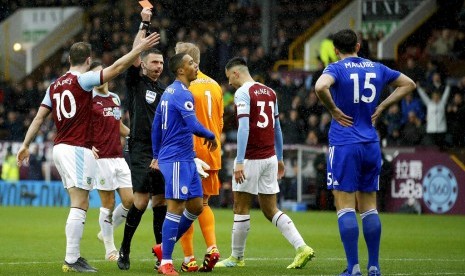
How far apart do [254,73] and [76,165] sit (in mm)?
17170

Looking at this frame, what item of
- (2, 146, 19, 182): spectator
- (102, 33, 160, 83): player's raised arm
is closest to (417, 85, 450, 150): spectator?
(2, 146, 19, 182): spectator

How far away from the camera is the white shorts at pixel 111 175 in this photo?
1277 cm

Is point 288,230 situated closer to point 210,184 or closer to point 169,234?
point 210,184

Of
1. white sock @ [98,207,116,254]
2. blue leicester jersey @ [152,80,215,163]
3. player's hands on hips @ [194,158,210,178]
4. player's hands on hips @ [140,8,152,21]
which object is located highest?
player's hands on hips @ [140,8,152,21]

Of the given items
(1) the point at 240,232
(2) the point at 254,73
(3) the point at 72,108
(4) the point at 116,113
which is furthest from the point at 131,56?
(2) the point at 254,73

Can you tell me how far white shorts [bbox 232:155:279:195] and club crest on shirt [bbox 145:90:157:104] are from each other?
121 cm

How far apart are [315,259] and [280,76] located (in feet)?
51.9

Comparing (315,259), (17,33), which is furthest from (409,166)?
(17,33)

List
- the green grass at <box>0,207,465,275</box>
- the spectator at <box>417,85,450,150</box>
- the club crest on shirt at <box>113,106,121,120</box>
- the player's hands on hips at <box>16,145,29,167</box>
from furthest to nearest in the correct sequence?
the spectator at <box>417,85,450,150</box>, the club crest on shirt at <box>113,106,121,120</box>, the green grass at <box>0,207,465,275</box>, the player's hands on hips at <box>16,145,29,167</box>

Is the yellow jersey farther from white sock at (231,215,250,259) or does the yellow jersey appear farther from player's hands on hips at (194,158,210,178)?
white sock at (231,215,250,259)

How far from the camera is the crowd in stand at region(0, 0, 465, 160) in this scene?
77.7 feet

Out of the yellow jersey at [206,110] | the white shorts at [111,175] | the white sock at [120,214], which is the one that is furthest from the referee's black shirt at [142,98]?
the white shorts at [111,175]

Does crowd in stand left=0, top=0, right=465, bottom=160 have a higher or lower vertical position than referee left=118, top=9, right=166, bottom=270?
higher

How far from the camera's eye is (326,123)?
24391 millimetres
